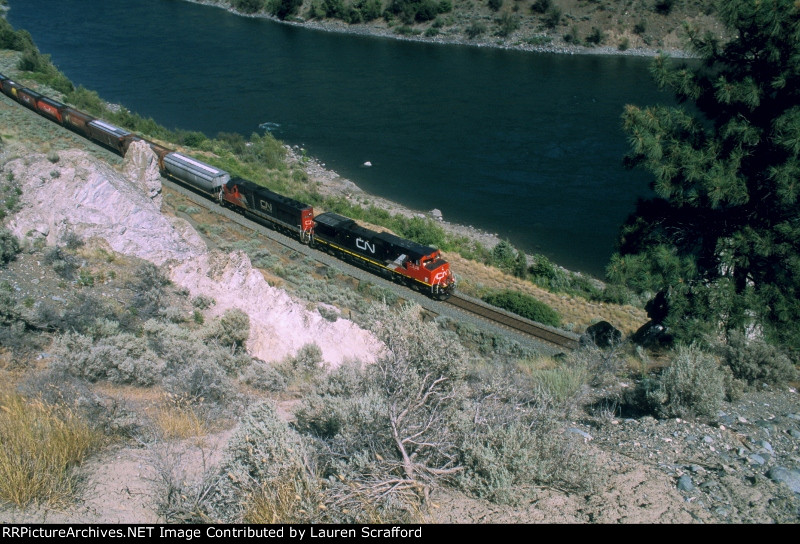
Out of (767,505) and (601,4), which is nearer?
(767,505)

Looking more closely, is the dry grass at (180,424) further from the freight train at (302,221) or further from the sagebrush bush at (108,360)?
the freight train at (302,221)

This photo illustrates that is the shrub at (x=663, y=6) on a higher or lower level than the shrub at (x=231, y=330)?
higher

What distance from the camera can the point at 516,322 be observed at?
24672 mm

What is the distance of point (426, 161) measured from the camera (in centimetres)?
5053

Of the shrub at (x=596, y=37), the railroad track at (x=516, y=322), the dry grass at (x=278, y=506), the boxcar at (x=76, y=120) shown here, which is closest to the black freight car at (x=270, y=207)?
the railroad track at (x=516, y=322)

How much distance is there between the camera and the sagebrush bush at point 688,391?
958cm

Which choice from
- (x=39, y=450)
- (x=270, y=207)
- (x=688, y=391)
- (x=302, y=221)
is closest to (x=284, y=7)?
(x=270, y=207)

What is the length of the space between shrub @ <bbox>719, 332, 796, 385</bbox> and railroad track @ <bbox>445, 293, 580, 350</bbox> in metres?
10.1

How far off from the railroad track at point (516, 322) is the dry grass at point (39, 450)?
18.8 meters

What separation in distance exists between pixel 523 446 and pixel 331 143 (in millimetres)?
48902

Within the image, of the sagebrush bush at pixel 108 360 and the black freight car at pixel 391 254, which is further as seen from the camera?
the black freight car at pixel 391 254

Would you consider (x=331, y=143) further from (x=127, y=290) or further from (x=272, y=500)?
(x=272, y=500)

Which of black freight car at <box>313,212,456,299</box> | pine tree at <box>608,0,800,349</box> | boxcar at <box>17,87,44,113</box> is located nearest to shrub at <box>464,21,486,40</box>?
boxcar at <box>17,87,44,113</box>

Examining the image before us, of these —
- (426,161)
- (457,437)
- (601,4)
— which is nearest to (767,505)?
(457,437)
